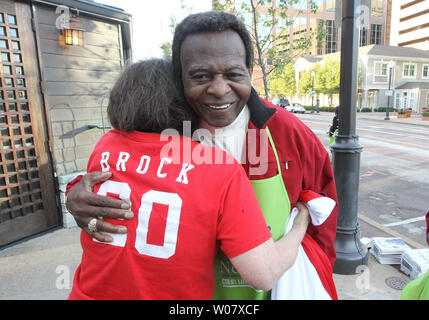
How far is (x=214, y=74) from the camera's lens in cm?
129

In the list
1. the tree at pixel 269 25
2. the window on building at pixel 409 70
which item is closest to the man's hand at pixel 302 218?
the tree at pixel 269 25

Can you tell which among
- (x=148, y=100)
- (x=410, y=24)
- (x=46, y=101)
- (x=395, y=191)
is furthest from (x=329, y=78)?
(x=148, y=100)

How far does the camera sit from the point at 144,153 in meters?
1.13

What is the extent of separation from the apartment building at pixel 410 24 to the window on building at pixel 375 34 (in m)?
2.02

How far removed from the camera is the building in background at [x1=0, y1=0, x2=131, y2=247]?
3639mm

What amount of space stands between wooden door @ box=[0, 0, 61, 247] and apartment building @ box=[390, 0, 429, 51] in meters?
57.4

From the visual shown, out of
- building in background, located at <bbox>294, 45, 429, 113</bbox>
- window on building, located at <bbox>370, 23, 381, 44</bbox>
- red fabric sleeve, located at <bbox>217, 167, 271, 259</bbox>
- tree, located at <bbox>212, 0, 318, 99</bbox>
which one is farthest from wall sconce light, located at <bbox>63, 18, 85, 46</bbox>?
window on building, located at <bbox>370, 23, 381, 44</bbox>

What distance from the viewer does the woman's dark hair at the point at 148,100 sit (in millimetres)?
1178

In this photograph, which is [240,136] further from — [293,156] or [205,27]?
[205,27]

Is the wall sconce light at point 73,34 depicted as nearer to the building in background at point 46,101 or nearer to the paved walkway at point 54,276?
the building in background at point 46,101

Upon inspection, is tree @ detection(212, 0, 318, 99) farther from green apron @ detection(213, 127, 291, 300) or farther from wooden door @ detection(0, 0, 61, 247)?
green apron @ detection(213, 127, 291, 300)

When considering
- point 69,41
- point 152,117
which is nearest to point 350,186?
point 152,117

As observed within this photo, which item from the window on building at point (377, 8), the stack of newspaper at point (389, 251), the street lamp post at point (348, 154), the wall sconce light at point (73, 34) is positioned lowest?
the stack of newspaper at point (389, 251)

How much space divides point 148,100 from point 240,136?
50 centimetres
